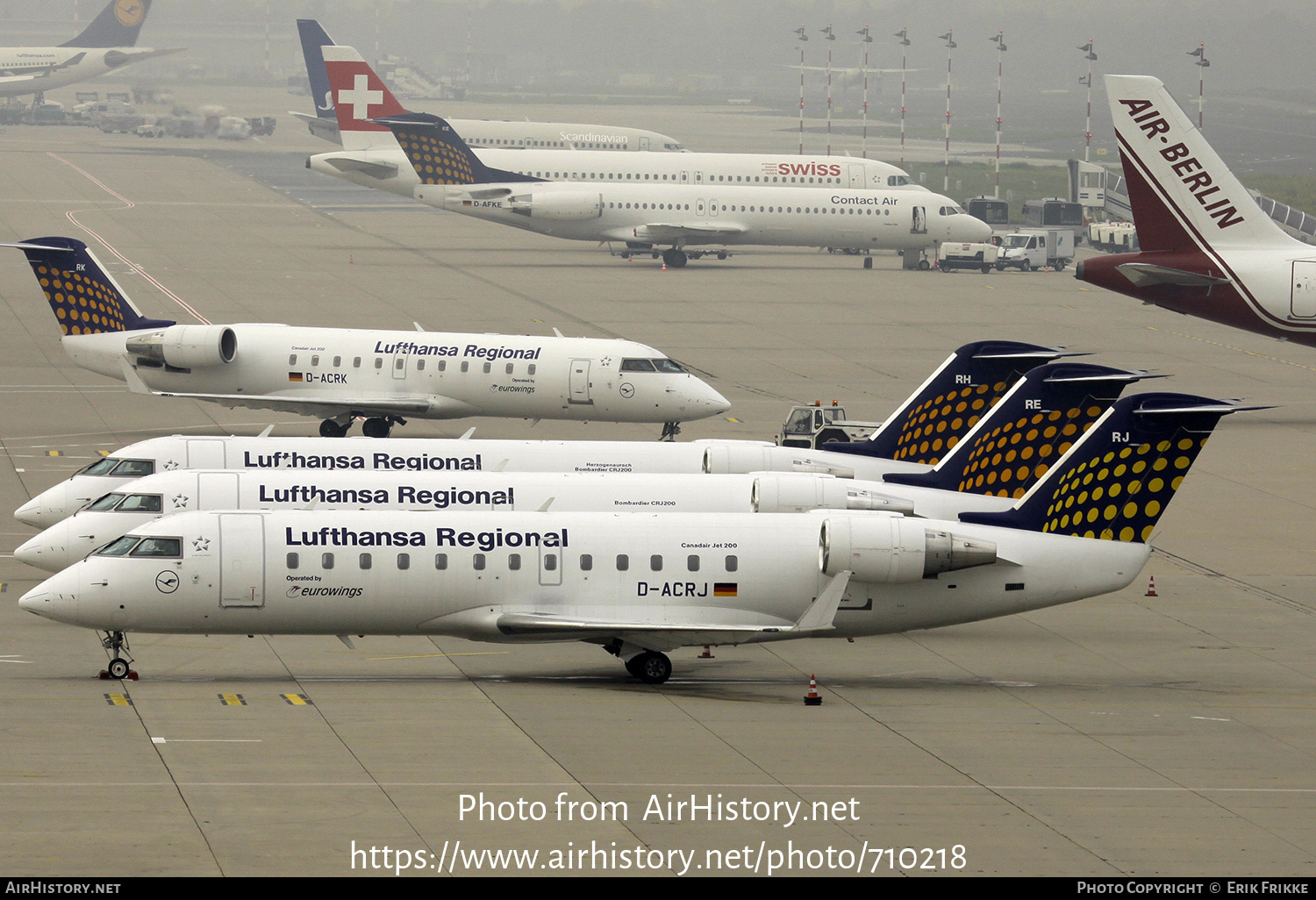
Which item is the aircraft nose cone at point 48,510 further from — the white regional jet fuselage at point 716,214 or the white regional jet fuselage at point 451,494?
the white regional jet fuselage at point 716,214

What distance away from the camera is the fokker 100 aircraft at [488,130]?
412 feet

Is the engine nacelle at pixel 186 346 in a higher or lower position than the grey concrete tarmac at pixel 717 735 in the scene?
higher

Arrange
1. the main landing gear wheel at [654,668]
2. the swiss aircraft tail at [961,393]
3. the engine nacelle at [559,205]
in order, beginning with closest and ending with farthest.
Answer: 1. the main landing gear wheel at [654,668]
2. the swiss aircraft tail at [961,393]
3. the engine nacelle at [559,205]

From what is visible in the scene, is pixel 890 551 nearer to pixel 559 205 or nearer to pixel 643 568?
pixel 643 568

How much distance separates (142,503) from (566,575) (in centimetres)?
843

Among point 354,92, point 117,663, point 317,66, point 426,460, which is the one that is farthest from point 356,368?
point 317,66

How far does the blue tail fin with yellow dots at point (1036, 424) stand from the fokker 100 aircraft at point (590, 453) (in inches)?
107

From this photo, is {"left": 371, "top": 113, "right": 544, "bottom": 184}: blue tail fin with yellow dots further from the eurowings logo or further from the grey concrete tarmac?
the eurowings logo

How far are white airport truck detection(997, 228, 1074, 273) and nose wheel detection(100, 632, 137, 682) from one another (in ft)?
278

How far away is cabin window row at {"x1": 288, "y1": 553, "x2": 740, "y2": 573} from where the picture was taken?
101 ft

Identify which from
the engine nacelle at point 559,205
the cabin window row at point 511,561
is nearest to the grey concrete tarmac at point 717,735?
the cabin window row at point 511,561

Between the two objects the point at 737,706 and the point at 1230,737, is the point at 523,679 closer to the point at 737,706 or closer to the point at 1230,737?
the point at 737,706

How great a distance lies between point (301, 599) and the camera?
101 ft

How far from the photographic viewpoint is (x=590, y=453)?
133ft
